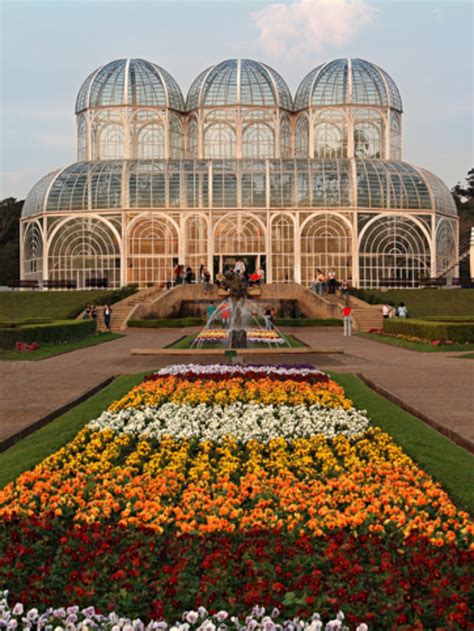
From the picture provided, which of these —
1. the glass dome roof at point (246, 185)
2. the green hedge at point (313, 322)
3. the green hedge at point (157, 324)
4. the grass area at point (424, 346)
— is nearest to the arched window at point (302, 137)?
the glass dome roof at point (246, 185)

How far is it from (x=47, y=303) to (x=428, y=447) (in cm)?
3740

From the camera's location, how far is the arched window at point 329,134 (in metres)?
61.0

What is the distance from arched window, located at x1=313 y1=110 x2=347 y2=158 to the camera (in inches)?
2403

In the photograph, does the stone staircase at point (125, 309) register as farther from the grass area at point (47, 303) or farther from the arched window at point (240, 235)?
the arched window at point (240, 235)

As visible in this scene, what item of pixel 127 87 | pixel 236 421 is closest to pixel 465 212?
pixel 127 87

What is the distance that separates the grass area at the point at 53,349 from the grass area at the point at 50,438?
899cm

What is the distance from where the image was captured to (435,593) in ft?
14.5

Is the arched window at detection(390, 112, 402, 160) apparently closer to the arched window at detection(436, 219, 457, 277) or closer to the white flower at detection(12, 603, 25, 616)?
the arched window at detection(436, 219, 457, 277)

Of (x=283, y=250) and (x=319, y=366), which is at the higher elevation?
(x=283, y=250)

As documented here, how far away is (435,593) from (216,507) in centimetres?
211

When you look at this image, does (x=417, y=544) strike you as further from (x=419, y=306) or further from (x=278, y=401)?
(x=419, y=306)

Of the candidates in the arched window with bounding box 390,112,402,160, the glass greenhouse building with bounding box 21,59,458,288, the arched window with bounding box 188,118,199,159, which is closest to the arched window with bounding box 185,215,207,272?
the glass greenhouse building with bounding box 21,59,458,288

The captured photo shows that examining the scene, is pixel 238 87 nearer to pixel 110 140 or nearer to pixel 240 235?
pixel 110 140

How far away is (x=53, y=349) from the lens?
24922 millimetres
